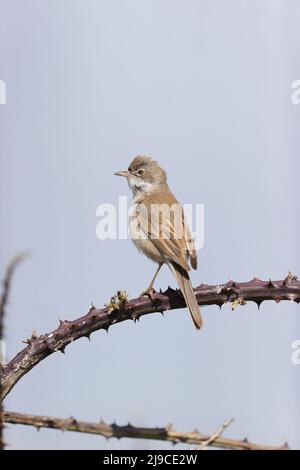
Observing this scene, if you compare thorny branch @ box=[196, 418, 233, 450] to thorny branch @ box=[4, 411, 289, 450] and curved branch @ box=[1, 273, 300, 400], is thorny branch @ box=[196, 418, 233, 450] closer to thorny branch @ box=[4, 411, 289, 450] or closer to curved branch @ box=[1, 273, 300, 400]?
thorny branch @ box=[4, 411, 289, 450]

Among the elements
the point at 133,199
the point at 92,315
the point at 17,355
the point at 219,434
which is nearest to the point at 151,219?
the point at 133,199

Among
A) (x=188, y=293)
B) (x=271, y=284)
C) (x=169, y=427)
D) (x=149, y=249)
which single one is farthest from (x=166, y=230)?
(x=169, y=427)

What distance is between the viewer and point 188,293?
520 centimetres

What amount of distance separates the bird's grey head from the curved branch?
167 inches

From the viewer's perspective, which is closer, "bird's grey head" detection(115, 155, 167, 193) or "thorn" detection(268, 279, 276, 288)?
"thorn" detection(268, 279, 276, 288)

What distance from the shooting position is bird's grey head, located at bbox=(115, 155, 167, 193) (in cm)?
823

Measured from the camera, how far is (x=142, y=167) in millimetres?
8367

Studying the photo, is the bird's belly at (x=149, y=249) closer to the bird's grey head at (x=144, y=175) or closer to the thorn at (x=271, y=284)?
the bird's grey head at (x=144, y=175)

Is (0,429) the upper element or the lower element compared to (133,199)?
lower

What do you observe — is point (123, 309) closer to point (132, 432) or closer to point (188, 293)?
point (188, 293)

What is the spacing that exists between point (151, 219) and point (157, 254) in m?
0.43

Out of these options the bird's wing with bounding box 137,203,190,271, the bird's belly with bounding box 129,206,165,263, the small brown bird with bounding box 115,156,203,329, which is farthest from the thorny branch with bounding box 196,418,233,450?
the bird's belly with bounding box 129,206,165,263
